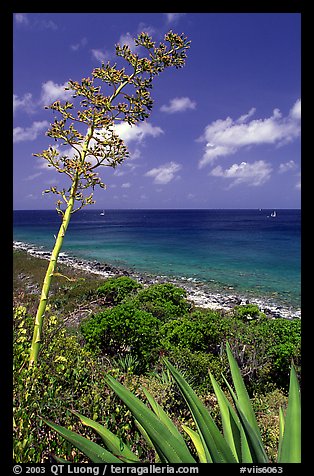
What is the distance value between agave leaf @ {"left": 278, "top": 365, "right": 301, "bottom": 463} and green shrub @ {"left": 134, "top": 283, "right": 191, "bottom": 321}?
18.5ft

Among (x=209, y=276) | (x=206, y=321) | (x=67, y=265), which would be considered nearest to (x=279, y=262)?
(x=209, y=276)

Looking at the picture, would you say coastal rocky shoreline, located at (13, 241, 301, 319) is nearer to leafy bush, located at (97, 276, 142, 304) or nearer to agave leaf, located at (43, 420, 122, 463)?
leafy bush, located at (97, 276, 142, 304)

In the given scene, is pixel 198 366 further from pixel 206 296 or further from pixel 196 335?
pixel 206 296

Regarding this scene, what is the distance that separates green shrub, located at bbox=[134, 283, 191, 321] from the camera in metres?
7.50

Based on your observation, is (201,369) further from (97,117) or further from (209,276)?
(209,276)

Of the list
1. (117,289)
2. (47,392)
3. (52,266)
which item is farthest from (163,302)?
(52,266)

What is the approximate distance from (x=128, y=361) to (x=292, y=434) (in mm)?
3487

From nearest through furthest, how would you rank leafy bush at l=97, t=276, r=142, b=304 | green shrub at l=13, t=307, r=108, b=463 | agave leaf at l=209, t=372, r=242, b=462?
1. agave leaf at l=209, t=372, r=242, b=462
2. green shrub at l=13, t=307, r=108, b=463
3. leafy bush at l=97, t=276, r=142, b=304

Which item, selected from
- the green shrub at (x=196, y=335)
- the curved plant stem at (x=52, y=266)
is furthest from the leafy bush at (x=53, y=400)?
the green shrub at (x=196, y=335)

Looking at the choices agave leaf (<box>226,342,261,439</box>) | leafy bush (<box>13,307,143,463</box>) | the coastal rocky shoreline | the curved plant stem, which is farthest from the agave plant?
the coastal rocky shoreline

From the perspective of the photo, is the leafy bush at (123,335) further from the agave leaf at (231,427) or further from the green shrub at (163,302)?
the agave leaf at (231,427)

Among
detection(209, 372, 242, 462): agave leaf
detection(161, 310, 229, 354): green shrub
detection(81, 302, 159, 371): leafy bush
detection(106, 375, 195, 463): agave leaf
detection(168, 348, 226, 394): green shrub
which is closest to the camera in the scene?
detection(106, 375, 195, 463): agave leaf
